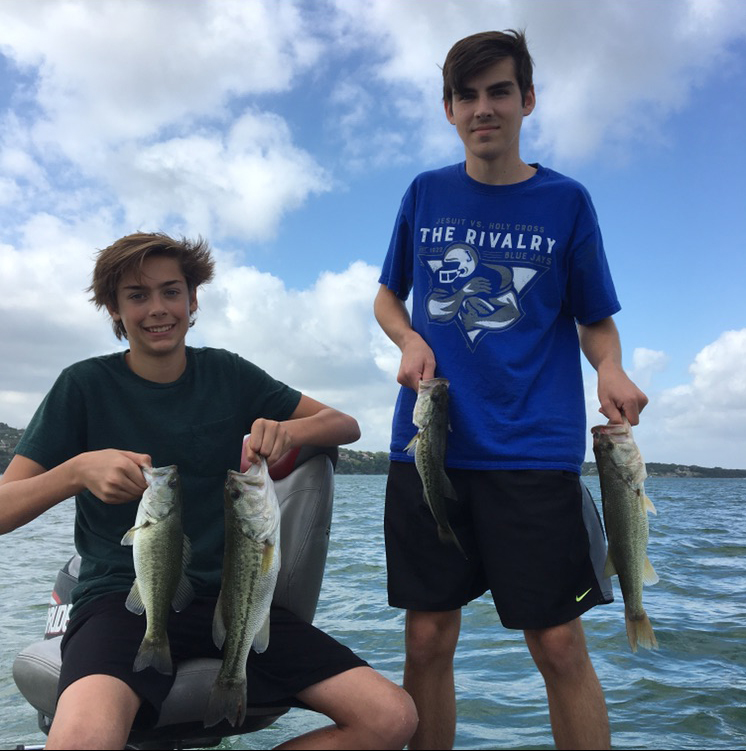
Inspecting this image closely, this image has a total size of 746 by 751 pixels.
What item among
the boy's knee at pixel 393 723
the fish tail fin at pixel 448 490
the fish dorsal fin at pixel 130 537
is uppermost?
the fish tail fin at pixel 448 490

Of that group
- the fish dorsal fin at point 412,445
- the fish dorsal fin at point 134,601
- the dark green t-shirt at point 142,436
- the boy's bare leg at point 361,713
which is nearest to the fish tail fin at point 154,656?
the fish dorsal fin at point 134,601

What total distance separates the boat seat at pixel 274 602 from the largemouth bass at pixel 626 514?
1.28 metres

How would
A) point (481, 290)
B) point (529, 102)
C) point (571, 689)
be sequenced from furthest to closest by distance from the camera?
1. point (529, 102)
2. point (481, 290)
3. point (571, 689)

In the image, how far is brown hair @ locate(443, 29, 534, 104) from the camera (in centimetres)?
347

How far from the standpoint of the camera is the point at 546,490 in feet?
10.9

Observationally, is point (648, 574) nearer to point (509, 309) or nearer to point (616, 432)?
point (616, 432)

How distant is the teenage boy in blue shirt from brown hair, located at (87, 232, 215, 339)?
110 centimetres

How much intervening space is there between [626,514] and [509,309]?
105 cm

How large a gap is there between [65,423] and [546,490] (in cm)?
212

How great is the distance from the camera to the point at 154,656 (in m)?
2.81

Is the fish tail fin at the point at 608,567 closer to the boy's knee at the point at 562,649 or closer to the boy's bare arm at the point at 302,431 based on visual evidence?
the boy's knee at the point at 562,649

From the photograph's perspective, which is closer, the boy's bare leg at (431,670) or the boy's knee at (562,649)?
the boy's knee at (562,649)

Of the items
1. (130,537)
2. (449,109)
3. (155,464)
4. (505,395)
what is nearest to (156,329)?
(155,464)

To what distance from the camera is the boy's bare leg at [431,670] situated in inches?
136
